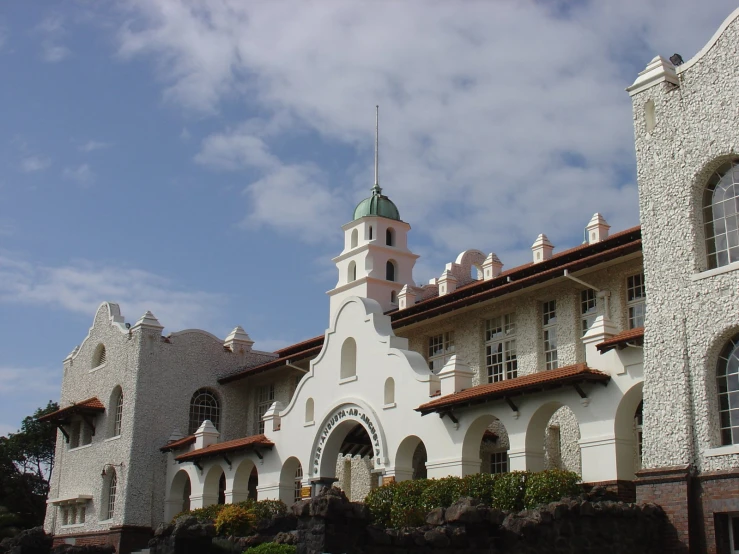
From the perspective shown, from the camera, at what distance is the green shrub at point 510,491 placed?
19.4m

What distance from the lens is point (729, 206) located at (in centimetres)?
1778

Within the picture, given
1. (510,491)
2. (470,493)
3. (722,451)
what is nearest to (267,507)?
(470,493)

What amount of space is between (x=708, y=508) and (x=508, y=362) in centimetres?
1012

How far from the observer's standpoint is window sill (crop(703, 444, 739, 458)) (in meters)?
16.4

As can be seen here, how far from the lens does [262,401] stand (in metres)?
37.0

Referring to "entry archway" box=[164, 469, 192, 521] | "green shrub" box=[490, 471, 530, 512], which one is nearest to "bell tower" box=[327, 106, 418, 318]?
"entry archway" box=[164, 469, 192, 521]

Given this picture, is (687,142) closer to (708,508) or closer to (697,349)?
(697,349)

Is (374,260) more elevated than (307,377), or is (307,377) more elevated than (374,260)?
(374,260)

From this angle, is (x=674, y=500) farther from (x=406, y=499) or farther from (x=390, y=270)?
(x=390, y=270)

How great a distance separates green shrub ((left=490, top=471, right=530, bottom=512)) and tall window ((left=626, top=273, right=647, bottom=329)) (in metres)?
5.64

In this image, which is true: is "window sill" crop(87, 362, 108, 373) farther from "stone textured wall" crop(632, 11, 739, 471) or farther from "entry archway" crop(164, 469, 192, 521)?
"stone textured wall" crop(632, 11, 739, 471)

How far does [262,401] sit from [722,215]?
2274 centimetres

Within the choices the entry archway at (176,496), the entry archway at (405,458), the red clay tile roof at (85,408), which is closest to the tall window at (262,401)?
the entry archway at (176,496)

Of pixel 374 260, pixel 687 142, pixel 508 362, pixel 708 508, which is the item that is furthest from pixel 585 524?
pixel 374 260
